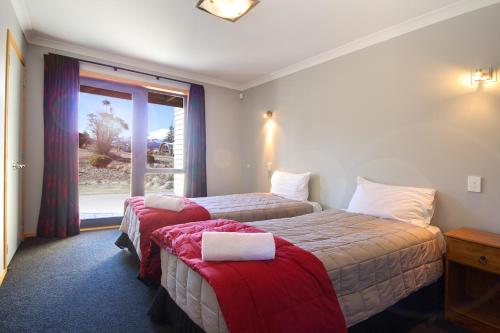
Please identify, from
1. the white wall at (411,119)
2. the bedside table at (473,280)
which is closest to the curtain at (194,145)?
the white wall at (411,119)

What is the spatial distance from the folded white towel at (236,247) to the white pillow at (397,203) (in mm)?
1637

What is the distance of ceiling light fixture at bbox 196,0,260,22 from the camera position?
237cm

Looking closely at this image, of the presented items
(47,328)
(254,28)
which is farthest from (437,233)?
(47,328)

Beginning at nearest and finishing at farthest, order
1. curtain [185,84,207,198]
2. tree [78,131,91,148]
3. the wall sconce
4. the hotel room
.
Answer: the hotel room → the wall sconce → tree [78,131,91,148] → curtain [185,84,207,198]

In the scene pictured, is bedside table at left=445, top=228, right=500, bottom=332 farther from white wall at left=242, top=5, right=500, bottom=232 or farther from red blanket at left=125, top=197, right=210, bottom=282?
red blanket at left=125, top=197, right=210, bottom=282

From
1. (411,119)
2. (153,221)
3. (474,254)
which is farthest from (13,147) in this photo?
(474,254)

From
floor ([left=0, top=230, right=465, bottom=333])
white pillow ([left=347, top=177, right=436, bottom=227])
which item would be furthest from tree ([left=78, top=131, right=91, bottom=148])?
white pillow ([left=347, top=177, right=436, bottom=227])

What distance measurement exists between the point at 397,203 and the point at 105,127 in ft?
13.7

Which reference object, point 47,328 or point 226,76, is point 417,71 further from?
point 47,328

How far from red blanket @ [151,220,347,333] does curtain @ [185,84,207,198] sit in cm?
323

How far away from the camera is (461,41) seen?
238 centimetres

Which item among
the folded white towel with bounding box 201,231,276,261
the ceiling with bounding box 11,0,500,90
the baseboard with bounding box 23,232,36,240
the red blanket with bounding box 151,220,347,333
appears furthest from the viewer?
the baseboard with bounding box 23,232,36,240

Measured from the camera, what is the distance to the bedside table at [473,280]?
1858 mm

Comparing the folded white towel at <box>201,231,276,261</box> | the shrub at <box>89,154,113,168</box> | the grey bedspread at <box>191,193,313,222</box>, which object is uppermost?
the shrub at <box>89,154,113,168</box>
